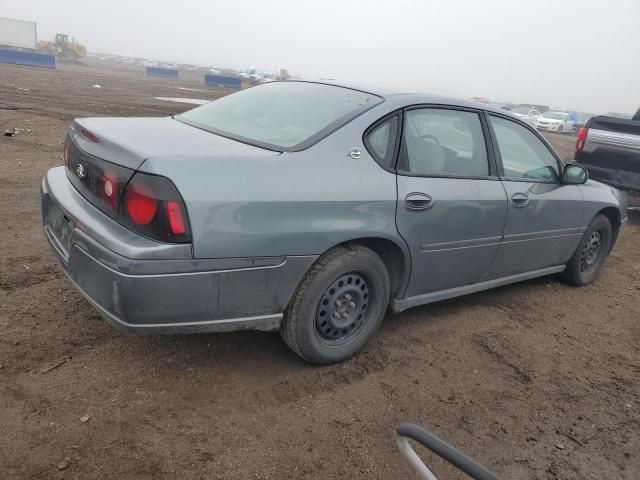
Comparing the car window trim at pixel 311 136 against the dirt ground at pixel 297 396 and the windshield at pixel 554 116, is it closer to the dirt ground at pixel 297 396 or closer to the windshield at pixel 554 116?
the dirt ground at pixel 297 396

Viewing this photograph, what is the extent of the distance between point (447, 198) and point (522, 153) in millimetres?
1147

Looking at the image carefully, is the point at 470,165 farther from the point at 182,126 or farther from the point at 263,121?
the point at 182,126

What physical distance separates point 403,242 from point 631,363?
1955mm

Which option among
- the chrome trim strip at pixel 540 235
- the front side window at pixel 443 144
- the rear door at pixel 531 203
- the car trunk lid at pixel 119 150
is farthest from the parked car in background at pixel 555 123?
the car trunk lid at pixel 119 150

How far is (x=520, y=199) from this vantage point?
3.75 m

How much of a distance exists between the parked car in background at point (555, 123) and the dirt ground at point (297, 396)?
99.7ft

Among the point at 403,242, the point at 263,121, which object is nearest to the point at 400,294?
the point at 403,242

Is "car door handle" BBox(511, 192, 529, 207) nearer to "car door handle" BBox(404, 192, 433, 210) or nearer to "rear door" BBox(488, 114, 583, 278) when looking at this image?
"rear door" BBox(488, 114, 583, 278)

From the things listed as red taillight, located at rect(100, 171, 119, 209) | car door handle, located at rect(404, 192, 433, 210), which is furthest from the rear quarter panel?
red taillight, located at rect(100, 171, 119, 209)

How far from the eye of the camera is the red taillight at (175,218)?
2244 millimetres

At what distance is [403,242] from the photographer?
3.04m

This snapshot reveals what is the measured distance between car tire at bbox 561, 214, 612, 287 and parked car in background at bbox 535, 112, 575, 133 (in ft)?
93.0

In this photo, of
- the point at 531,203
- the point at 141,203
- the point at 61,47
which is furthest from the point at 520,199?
the point at 61,47

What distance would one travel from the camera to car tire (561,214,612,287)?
15.5ft
